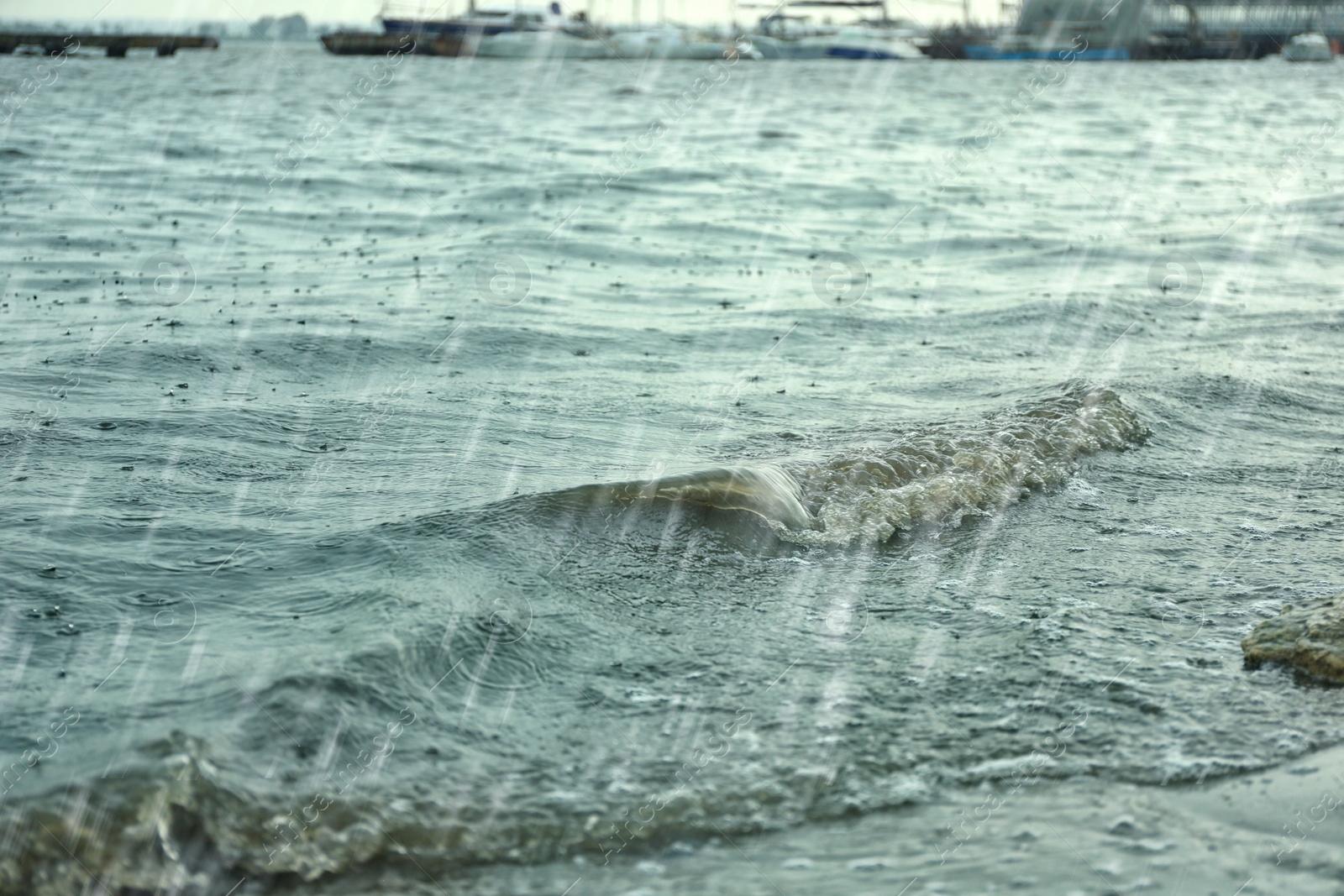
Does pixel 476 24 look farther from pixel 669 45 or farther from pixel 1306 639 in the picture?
pixel 1306 639

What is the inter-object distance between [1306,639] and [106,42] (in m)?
83.8

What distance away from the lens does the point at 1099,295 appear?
395 inches

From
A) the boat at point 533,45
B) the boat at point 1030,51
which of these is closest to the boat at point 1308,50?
the boat at point 1030,51

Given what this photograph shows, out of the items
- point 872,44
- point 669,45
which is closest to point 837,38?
point 872,44

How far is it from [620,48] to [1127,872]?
89.0m

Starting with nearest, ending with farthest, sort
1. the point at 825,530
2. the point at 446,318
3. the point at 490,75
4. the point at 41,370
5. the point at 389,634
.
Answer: the point at 389,634 → the point at 825,530 → the point at 41,370 → the point at 446,318 → the point at 490,75

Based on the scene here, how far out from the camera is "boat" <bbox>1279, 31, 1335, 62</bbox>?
8706 centimetres

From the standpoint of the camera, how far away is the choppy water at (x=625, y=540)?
297 cm

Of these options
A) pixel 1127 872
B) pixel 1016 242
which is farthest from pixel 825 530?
pixel 1016 242

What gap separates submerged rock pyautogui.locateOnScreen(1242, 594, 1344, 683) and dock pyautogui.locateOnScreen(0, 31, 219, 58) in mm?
65109

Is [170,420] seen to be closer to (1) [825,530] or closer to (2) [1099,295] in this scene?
(1) [825,530]

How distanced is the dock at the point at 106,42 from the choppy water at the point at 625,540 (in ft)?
193

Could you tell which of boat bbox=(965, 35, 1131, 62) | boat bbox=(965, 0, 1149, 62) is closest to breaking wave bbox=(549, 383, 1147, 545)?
boat bbox=(965, 35, 1131, 62)

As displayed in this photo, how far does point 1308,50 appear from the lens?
8850 cm
